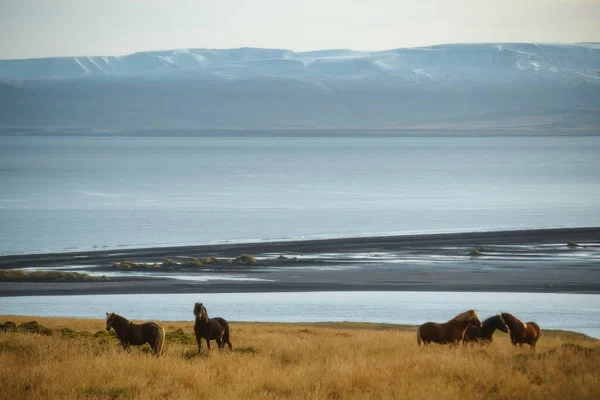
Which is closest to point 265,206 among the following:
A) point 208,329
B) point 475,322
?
point 208,329

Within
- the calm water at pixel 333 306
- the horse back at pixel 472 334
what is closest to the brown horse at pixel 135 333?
the horse back at pixel 472 334

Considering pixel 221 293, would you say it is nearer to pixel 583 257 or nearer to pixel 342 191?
pixel 583 257

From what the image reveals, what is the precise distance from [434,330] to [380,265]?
136 feet

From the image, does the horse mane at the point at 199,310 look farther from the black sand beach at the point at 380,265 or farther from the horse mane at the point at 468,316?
the black sand beach at the point at 380,265

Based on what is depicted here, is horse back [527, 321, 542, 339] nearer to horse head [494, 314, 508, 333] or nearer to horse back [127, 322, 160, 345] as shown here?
horse head [494, 314, 508, 333]

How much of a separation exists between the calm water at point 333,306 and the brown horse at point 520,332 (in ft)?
67.1

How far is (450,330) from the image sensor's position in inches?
725

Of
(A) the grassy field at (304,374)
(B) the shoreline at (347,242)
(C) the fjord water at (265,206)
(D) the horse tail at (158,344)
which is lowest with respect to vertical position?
(A) the grassy field at (304,374)

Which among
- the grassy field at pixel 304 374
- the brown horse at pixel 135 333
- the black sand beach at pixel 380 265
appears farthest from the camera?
the black sand beach at pixel 380 265

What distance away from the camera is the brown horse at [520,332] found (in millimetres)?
18672

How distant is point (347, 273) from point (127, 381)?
4315 cm

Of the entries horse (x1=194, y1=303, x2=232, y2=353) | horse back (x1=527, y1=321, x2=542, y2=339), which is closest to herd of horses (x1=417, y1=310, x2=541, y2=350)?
horse back (x1=527, y1=321, x2=542, y2=339)

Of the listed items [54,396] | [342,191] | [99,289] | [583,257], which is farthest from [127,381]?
[342,191]

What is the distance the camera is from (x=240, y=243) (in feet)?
242
